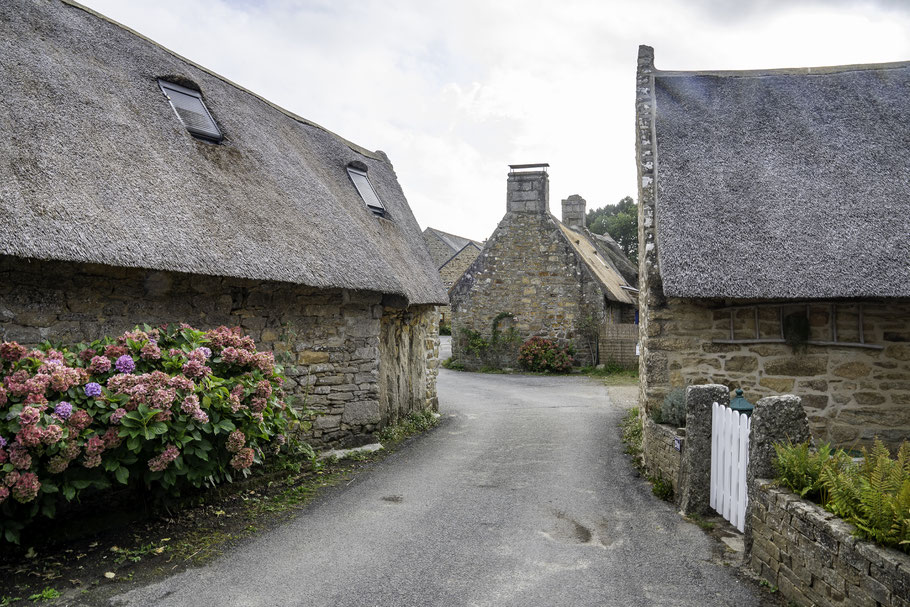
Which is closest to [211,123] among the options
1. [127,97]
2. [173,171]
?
[127,97]

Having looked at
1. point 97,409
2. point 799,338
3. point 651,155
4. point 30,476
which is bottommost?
point 30,476

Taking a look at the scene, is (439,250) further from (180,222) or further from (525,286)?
(180,222)

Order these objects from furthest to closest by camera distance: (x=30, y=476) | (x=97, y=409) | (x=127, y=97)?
(x=127, y=97) → (x=97, y=409) → (x=30, y=476)

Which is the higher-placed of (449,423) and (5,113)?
(5,113)

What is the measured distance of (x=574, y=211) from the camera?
81.0 feet

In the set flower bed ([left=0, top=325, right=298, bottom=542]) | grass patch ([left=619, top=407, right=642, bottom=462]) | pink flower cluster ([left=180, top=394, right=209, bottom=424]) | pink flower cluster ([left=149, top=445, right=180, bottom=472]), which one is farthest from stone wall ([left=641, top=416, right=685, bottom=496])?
pink flower cluster ([left=149, top=445, right=180, bottom=472])

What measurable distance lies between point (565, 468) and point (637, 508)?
1.56 m

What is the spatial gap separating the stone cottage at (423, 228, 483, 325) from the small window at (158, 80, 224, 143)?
23.1m

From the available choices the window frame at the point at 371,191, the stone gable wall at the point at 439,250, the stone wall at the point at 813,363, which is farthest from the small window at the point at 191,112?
the stone gable wall at the point at 439,250

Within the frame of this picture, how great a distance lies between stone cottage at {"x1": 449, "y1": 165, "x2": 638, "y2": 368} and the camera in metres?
18.5

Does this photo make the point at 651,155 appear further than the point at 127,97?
Yes

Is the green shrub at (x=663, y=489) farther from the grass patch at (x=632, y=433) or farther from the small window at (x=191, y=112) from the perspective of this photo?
the small window at (x=191, y=112)

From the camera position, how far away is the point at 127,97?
6629 mm

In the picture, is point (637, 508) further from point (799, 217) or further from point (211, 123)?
point (211, 123)
